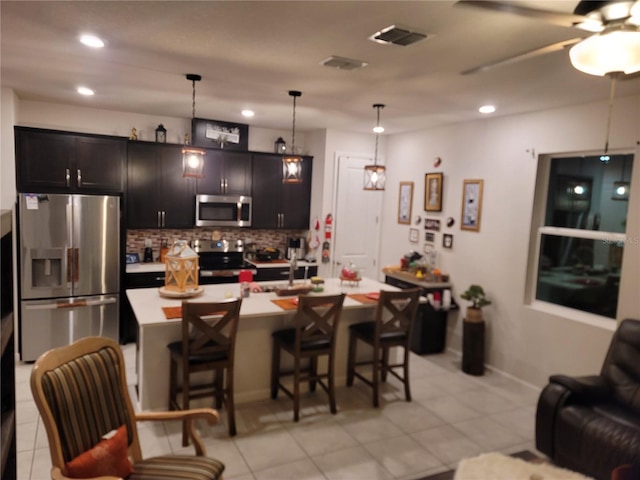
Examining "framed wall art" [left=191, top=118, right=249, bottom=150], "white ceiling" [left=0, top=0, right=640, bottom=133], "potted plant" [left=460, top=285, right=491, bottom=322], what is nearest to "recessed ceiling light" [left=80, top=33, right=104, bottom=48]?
"white ceiling" [left=0, top=0, right=640, bottom=133]

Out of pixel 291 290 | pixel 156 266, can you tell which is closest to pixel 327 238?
pixel 291 290

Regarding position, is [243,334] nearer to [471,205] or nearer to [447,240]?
[447,240]

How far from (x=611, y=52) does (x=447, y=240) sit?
Answer: 12.1 feet

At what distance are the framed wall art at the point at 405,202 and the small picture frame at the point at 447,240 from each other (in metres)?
0.66

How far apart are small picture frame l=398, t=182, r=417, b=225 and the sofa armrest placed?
9.99ft

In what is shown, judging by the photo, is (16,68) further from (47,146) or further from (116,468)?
(116,468)

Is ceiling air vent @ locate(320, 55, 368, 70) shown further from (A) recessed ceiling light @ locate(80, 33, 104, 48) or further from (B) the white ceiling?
(A) recessed ceiling light @ locate(80, 33, 104, 48)

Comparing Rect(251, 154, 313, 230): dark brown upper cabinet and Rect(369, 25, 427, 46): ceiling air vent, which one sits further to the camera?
Rect(251, 154, 313, 230): dark brown upper cabinet

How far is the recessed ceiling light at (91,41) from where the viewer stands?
265 cm

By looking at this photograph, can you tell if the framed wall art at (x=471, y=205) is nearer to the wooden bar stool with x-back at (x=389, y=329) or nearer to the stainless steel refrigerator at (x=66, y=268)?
the wooden bar stool with x-back at (x=389, y=329)

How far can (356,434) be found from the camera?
10.8 feet

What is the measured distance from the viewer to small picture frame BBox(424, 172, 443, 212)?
5.26 metres

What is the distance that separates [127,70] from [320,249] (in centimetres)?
331

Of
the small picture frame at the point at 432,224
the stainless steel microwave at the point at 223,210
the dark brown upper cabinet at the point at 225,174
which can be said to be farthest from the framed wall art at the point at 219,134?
the small picture frame at the point at 432,224
